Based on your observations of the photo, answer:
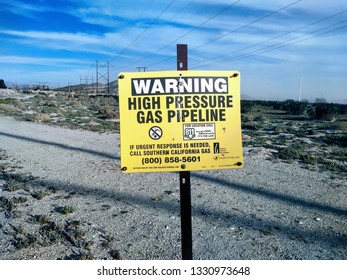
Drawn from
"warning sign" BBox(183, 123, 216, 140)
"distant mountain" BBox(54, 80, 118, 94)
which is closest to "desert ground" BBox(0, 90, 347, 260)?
"warning sign" BBox(183, 123, 216, 140)

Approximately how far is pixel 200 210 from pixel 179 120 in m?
3.61

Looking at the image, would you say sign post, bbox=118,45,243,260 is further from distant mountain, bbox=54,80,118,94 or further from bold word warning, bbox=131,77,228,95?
distant mountain, bbox=54,80,118,94

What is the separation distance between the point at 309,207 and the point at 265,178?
2201mm

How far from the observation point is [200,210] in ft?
19.5

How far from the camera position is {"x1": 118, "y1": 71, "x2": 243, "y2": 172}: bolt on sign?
268 centimetres

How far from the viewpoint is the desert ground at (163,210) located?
14.5 ft

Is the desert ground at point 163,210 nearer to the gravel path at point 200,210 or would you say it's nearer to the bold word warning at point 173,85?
the gravel path at point 200,210

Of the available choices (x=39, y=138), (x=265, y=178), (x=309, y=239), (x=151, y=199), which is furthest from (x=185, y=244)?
(x=39, y=138)

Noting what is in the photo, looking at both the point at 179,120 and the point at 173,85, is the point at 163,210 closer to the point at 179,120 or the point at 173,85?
the point at 179,120

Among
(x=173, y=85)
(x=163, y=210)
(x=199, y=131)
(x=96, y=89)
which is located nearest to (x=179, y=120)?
(x=199, y=131)

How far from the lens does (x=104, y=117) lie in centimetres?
2623

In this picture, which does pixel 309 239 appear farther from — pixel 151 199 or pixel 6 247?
pixel 6 247

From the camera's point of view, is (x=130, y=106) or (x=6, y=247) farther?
(x=6, y=247)

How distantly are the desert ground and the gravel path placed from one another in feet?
0.06
